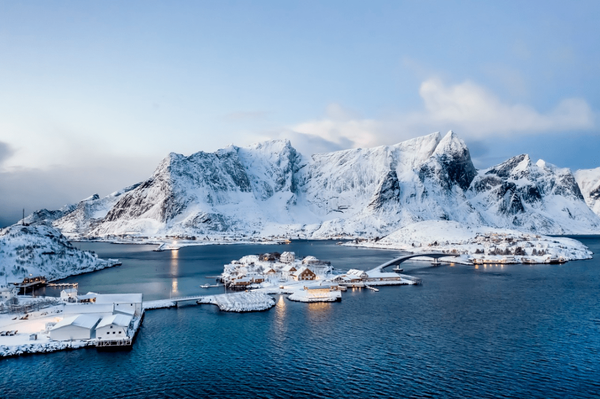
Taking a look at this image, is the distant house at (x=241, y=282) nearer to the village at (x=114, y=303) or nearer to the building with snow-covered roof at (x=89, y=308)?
the village at (x=114, y=303)

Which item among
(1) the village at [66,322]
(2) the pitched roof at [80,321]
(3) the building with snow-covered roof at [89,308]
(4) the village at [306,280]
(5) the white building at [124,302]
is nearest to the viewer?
(1) the village at [66,322]

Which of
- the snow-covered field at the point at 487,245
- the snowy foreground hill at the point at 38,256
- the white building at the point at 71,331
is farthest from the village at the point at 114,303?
the snow-covered field at the point at 487,245

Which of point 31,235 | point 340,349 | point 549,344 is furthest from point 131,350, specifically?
point 31,235

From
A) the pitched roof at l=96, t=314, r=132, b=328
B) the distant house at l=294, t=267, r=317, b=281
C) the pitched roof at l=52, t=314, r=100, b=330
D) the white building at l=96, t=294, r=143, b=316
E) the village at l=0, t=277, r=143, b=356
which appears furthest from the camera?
the distant house at l=294, t=267, r=317, b=281

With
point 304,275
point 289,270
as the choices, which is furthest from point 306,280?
point 289,270

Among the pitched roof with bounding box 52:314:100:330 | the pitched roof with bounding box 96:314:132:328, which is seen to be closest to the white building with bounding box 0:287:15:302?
the pitched roof with bounding box 52:314:100:330

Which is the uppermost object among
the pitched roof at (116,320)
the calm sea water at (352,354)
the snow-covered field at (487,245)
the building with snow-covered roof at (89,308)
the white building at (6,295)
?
the snow-covered field at (487,245)

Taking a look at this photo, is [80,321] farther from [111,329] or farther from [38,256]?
[38,256]

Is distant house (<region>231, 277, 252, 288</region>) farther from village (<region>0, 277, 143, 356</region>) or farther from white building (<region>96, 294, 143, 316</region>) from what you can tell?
village (<region>0, 277, 143, 356</region>)
